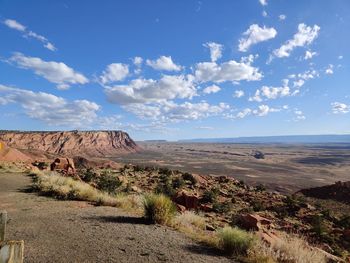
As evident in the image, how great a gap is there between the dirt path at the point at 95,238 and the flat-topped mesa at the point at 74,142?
6210 centimetres

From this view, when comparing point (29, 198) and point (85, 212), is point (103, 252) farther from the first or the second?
point (29, 198)

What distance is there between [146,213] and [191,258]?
324cm

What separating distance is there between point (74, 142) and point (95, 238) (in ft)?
343

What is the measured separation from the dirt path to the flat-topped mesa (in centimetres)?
6210

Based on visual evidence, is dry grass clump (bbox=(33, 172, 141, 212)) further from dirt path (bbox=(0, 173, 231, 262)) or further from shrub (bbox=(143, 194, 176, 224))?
shrub (bbox=(143, 194, 176, 224))

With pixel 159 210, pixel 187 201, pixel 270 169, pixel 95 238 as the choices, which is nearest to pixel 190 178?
pixel 187 201

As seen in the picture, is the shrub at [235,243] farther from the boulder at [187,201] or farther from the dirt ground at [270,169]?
the dirt ground at [270,169]

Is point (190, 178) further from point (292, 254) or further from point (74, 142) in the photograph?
point (74, 142)

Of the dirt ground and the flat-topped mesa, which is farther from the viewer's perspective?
the flat-topped mesa

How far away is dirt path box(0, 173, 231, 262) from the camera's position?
689 centimetres

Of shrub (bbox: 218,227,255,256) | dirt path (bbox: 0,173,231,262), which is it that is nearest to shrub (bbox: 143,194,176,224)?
dirt path (bbox: 0,173,231,262)

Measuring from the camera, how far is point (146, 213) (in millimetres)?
9992

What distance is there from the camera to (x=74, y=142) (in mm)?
108312

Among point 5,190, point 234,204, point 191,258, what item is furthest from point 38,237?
point 234,204
